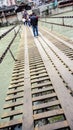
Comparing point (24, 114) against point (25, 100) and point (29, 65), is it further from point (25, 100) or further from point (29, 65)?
point (29, 65)

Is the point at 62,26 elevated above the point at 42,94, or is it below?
below

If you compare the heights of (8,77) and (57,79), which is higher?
(57,79)

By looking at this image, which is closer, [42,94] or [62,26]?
[42,94]

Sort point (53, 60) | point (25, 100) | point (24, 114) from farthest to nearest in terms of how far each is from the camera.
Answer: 1. point (53, 60)
2. point (25, 100)
3. point (24, 114)

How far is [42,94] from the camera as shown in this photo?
5.71 meters

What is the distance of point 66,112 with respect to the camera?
3.88 metres

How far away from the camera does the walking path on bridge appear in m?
3.93

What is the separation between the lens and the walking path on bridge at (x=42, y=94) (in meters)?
3.93

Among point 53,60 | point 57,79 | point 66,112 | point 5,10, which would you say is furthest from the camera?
point 5,10

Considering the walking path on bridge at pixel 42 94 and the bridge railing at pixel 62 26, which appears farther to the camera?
the bridge railing at pixel 62 26

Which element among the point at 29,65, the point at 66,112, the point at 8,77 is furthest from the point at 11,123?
the point at 8,77

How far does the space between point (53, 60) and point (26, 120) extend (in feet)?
12.9

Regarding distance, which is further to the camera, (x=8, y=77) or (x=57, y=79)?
(x=8, y=77)

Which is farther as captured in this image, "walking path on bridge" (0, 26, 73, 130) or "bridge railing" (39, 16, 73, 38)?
"bridge railing" (39, 16, 73, 38)
